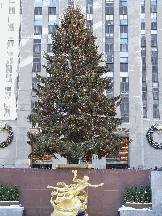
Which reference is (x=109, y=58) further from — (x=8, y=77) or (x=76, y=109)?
(x=76, y=109)

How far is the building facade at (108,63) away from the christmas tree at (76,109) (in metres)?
18.6

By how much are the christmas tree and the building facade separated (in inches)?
730

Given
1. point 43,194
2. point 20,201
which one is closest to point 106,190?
point 43,194

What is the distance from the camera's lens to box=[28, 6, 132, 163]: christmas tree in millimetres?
21062

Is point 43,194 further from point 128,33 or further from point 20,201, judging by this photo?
point 128,33

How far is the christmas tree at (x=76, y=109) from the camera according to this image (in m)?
21.1

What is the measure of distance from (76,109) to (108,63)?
2188 centimetres

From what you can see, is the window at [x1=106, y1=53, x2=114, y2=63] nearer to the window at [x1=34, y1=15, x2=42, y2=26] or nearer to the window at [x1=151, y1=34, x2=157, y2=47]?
the window at [x1=34, y1=15, x2=42, y2=26]

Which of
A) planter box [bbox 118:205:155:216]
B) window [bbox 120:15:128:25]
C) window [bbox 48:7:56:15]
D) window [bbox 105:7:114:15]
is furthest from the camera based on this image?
window [bbox 105:7:114:15]

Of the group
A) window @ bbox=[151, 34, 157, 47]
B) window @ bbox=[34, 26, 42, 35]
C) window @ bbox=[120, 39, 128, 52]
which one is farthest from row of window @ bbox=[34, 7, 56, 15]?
window @ bbox=[151, 34, 157, 47]

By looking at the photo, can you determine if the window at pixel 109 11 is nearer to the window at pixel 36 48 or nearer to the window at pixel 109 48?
the window at pixel 109 48

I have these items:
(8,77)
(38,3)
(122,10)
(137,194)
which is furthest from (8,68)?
(137,194)

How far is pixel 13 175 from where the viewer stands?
20906 mm

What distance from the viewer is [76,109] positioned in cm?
2222
